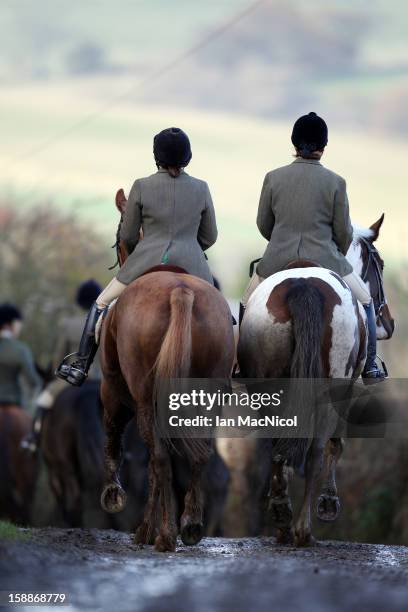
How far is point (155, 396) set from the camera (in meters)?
9.92

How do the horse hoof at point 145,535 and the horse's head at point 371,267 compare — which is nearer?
the horse hoof at point 145,535

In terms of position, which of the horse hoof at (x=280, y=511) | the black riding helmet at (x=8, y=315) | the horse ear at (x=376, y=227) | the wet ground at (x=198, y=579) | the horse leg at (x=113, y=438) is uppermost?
the black riding helmet at (x=8, y=315)

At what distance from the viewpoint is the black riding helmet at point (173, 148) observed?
10906mm

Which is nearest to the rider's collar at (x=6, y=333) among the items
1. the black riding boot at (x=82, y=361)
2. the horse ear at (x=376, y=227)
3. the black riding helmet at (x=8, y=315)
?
the black riding helmet at (x=8, y=315)

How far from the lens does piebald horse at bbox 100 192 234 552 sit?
385 inches

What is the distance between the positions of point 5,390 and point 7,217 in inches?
464

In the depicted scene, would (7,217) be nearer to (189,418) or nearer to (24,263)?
(24,263)

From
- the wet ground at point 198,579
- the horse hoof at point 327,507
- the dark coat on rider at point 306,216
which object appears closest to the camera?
the wet ground at point 198,579

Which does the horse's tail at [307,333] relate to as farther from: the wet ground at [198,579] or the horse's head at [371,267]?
the horse's head at [371,267]

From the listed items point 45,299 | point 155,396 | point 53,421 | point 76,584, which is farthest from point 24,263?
point 76,584

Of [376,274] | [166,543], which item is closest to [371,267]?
[376,274]

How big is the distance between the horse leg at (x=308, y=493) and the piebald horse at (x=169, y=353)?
2.66ft

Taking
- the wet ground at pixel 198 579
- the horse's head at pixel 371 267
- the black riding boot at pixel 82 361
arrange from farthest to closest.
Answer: the horse's head at pixel 371 267
the black riding boot at pixel 82 361
the wet ground at pixel 198 579

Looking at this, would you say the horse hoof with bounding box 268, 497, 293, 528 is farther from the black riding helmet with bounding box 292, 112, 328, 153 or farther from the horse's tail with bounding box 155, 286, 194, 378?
the black riding helmet with bounding box 292, 112, 328, 153
